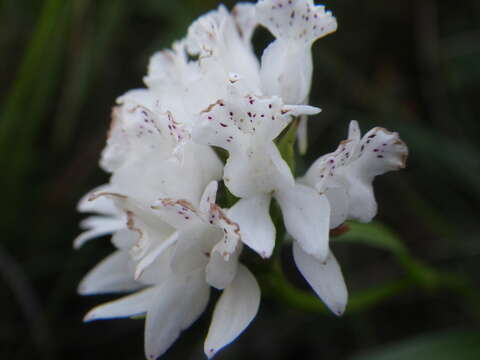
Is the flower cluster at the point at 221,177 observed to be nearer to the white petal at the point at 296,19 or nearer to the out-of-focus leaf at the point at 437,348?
the white petal at the point at 296,19

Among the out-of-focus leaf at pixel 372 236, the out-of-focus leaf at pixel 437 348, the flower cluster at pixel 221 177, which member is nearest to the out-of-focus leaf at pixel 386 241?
the out-of-focus leaf at pixel 372 236

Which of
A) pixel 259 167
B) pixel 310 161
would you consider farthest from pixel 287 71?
pixel 310 161

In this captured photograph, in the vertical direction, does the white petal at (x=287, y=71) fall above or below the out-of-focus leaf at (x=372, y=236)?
above

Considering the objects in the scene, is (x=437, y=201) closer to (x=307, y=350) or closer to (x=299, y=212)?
(x=307, y=350)

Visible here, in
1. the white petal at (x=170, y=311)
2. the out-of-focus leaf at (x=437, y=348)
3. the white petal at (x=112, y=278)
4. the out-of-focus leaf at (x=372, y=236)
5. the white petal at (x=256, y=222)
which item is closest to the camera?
the white petal at (x=256, y=222)

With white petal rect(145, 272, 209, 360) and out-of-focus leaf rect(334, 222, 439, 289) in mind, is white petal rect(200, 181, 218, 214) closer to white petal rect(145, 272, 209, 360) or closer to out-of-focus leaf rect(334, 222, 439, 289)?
white petal rect(145, 272, 209, 360)

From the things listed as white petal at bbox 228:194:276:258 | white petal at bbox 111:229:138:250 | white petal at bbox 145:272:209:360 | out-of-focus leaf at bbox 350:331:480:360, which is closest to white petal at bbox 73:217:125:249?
white petal at bbox 111:229:138:250
